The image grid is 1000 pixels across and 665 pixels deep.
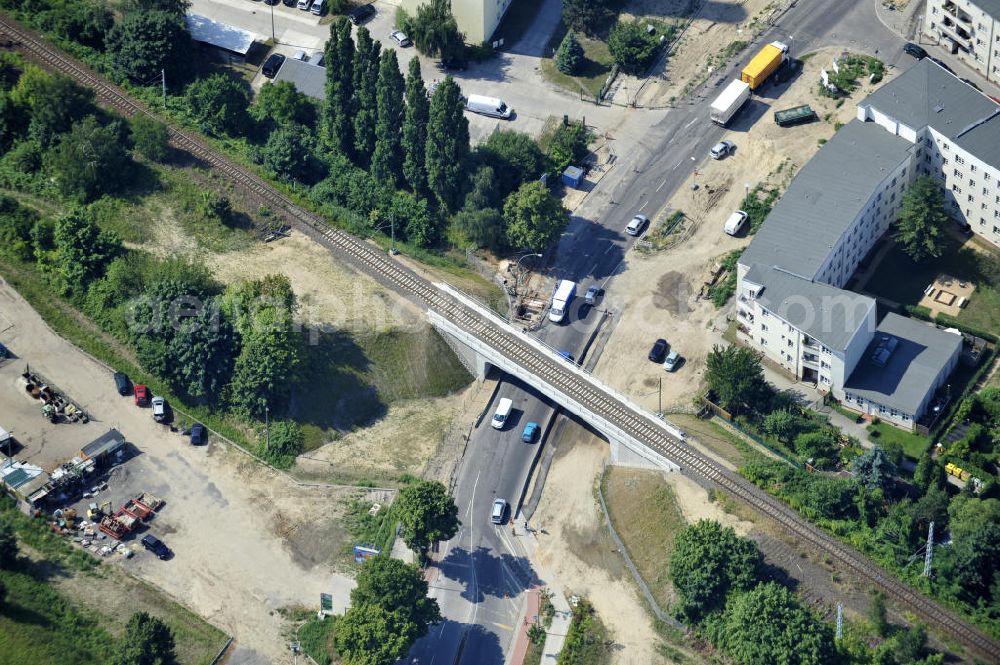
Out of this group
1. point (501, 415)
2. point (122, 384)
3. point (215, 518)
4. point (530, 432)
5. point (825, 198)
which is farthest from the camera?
point (825, 198)

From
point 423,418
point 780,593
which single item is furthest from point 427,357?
point 780,593

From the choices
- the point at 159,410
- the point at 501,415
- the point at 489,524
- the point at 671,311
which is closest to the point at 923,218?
the point at 671,311

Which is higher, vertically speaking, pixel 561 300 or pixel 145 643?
pixel 561 300

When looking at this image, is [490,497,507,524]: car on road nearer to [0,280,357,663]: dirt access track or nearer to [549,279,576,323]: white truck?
[0,280,357,663]: dirt access track

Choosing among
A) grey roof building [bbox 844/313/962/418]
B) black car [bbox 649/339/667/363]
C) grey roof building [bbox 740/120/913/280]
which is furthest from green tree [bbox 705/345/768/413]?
grey roof building [bbox 740/120/913/280]

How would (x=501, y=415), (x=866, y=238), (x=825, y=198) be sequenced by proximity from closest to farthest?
(x=501, y=415), (x=825, y=198), (x=866, y=238)

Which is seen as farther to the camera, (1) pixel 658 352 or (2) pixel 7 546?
(1) pixel 658 352

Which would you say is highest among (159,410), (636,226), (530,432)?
(636,226)

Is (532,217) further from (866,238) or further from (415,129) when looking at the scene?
(866,238)
